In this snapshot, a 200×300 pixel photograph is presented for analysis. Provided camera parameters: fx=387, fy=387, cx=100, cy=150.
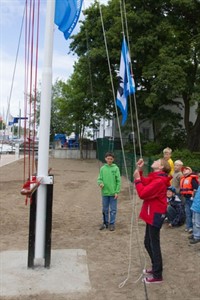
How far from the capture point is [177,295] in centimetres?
466

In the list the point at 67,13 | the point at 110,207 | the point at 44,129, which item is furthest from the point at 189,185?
the point at 67,13

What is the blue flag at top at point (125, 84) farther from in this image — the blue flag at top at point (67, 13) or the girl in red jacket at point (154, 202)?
the girl in red jacket at point (154, 202)

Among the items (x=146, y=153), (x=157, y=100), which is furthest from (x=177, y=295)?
(x=146, y=153)

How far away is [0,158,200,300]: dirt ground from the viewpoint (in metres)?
4.75

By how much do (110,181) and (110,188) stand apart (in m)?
0.14

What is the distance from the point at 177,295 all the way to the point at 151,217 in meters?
0.98

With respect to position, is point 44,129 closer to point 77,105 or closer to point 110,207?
point 110,207

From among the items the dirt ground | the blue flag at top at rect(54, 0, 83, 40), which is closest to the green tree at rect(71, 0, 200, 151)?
the dirt ground

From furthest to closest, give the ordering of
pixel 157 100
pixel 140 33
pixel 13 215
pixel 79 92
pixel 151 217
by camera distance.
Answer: pixel 79 92
pixel 140 33
pixel 157 100
pixel 13 215
pixel 151 217

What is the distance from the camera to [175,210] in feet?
26.8

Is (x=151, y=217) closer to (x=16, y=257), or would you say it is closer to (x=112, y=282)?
(x=112, y=282)

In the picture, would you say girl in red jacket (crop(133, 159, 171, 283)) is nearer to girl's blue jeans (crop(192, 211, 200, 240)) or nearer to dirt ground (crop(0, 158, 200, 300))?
dirt ground (crop(0, 158, 200, 300))

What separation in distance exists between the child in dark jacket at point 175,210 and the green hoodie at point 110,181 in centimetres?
111

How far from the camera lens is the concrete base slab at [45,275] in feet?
15.5
